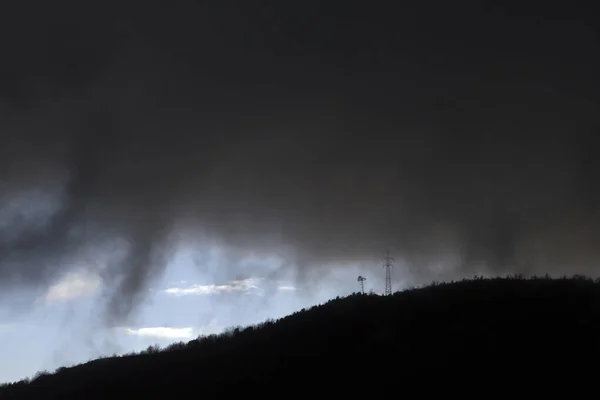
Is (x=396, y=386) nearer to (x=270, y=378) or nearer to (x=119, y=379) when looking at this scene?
(x=270, y=378)

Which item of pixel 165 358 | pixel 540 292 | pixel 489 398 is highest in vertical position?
pixel 540 292

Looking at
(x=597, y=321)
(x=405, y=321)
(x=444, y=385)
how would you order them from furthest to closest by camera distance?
(x=405, y=321) → (x=597, y=321) → (x=444, y=385)

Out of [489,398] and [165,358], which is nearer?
[489,398]

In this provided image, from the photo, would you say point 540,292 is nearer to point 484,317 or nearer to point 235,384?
point 484,317

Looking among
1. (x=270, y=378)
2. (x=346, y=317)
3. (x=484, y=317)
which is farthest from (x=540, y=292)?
(x=270, y=378)

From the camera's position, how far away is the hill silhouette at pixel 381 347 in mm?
25781

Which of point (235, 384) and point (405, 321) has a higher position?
point (405, 321)

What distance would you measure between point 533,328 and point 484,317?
10.3ft

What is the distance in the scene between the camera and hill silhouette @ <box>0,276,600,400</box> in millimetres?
25781

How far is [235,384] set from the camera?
29781 mm

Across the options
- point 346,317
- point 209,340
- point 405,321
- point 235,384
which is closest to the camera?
point 235,384

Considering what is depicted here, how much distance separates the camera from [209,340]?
45562 mm

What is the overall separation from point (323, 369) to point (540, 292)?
13756 millimetres

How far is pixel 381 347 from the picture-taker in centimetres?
2995
